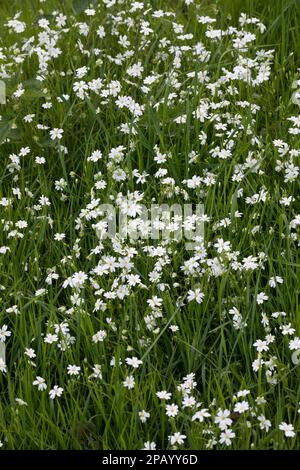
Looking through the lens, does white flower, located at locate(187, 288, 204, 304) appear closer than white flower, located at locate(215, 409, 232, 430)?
No

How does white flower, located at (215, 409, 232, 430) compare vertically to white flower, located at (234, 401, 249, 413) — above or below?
below

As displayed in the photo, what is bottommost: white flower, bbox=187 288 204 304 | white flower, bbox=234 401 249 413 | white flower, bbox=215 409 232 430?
white flower, bbox=215 409 232 430

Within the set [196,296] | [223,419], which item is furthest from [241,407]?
[196,296]

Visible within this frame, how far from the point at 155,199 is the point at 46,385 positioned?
1343 mm

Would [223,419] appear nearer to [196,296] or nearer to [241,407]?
[241,407]

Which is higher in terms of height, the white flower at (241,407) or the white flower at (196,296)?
the white flower at (196,296)

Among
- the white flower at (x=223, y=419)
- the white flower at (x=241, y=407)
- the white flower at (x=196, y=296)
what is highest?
the white flower at (x=196, y=296)

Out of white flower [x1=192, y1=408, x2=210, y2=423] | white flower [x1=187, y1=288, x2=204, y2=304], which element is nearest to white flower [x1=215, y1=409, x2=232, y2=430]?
white flower [x1=192, y1=408, x2=210, y2=423]

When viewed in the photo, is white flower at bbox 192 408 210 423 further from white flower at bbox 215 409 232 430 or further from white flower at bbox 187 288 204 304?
white flower at bbox 187 288 204 304

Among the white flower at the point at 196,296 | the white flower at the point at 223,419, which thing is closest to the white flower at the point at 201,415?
the white flower at the point at 223,419

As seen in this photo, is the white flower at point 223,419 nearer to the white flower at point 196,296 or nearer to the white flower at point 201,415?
the white flower at point 201,415

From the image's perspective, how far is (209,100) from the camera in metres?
5.29

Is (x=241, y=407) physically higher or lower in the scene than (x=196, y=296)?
lower

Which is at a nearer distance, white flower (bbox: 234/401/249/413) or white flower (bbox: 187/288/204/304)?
white flower (bbox: 234/401/249/413)
